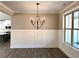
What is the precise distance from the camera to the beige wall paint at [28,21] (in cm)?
749

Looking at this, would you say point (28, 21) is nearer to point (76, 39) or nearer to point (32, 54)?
point (32, 54)

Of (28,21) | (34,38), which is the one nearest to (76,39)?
(34,38)

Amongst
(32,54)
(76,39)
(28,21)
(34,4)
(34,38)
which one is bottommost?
(32,54)

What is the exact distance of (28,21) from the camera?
297 inches

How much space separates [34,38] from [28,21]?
1.16 m

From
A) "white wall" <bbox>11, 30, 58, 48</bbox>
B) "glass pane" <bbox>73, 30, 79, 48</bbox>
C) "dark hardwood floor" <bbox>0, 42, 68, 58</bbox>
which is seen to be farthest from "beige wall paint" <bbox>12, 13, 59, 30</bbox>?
"glass pane" <bbox>73, 30, 79, 48</bbox>

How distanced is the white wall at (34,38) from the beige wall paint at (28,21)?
323 mm

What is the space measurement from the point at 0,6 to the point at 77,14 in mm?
3024

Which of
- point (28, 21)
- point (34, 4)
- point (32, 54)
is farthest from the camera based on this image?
point (28, 21)

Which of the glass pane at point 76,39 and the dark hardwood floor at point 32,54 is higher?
the glass pane at point 76,39

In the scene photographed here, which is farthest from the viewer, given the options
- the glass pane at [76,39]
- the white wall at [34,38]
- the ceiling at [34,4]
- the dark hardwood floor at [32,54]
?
the white wall at [34,38]

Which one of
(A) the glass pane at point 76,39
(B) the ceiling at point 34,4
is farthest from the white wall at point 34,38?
(A) the glass pane at point 76,39

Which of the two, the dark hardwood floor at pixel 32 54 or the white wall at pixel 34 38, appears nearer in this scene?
the dark hardwood floor at pixel 32 54

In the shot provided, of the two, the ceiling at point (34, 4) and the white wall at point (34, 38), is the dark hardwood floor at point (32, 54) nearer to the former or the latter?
the white wall at point (34, 38)
